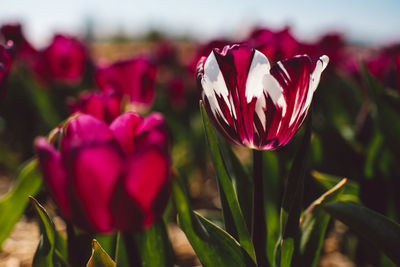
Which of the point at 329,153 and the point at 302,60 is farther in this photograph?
the point at 329,153

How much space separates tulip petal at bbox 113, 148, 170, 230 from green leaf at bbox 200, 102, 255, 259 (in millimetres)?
214

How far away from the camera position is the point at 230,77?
511mm

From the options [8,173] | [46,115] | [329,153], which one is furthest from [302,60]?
[8,173]

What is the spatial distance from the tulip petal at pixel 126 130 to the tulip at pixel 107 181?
8 centimetres

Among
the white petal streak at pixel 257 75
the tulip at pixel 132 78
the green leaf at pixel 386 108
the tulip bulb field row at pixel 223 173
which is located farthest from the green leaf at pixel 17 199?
the green leaf at pixel 386 108

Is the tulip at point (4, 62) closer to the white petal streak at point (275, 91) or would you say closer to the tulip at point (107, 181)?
the tulip at point (107, 181)

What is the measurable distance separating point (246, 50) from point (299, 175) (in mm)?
219

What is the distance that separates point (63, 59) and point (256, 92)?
132cm

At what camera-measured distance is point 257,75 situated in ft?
1.69

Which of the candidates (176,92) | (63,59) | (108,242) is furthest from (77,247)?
(176,92)

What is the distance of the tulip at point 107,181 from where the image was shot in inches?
14.1

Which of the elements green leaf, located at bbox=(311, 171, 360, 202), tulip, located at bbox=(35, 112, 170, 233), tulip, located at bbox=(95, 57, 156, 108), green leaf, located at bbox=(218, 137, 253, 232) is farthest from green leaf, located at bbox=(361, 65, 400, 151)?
tulip, located at bbox=(35, 112, 170, 233)

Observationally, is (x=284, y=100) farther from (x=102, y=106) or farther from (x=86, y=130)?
(x=102, y=106)

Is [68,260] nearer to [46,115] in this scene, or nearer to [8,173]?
[46,115]
